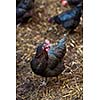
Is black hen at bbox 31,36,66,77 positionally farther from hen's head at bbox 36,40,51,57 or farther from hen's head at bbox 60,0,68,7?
hen's head at bbox 60,0,68,7

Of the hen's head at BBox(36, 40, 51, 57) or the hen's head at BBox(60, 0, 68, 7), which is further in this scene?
the hen's head at BBox(60, 0, 68, 7)

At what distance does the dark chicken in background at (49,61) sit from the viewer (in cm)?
161

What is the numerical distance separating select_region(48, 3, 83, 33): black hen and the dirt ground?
0.04 m

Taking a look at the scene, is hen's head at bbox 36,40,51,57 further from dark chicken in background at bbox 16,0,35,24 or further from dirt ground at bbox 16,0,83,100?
dark chicken in background at bbox 16,0,35,24

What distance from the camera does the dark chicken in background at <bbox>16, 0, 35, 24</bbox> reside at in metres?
1.70

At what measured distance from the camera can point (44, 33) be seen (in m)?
1.73

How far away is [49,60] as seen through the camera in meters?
1.61

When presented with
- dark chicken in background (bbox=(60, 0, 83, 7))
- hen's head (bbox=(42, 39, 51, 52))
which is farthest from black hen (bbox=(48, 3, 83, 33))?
hen's head (bbox=(42, 39, 51, 52))

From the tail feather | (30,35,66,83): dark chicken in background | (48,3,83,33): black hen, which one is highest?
(48,3,83,33): black hen

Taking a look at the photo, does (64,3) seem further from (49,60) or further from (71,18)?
(49,60)

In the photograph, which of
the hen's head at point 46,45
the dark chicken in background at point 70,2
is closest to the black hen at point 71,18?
the dark chicken in background at point 70,2

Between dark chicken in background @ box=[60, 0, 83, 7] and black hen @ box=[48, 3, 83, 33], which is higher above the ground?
dark chicken in background @ box=[60, 0, 83, 7]
